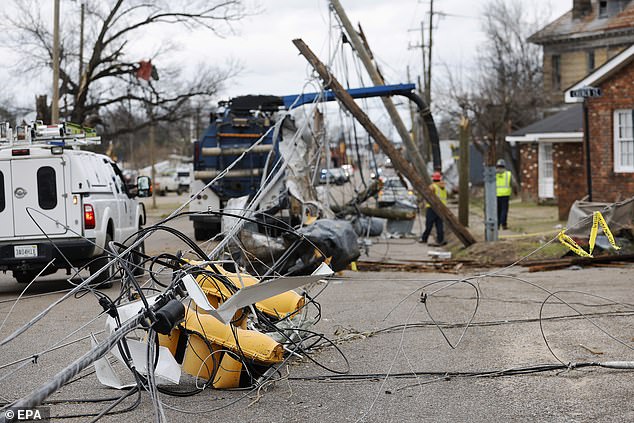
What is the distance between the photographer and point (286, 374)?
293 inches

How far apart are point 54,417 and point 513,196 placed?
40.3 meters

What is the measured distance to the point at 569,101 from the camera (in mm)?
25734

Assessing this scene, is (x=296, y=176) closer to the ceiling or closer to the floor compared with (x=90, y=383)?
closer to the ceiling

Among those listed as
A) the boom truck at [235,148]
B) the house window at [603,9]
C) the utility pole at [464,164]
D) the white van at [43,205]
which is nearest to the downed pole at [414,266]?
the white van at [43,205]

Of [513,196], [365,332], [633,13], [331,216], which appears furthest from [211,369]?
[633,13]

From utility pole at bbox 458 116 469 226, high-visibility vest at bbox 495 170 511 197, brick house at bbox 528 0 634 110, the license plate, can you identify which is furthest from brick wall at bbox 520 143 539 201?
the license plate

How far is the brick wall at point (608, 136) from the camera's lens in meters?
23.1

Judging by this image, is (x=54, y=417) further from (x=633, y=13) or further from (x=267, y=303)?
(x=633, y=13)

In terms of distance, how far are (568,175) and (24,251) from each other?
1997 centimetres

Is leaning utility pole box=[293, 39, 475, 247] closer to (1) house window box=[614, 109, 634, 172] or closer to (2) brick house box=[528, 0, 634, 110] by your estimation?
(1) house window box=[614, 109, 634, 172]

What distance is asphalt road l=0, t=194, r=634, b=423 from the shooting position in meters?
6.30

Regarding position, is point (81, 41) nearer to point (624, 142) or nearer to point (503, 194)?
point (503, 194)

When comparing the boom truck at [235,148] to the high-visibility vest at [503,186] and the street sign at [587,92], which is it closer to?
the high-visibility vest at [503,186]

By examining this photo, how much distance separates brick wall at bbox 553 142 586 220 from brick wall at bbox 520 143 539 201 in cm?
713
